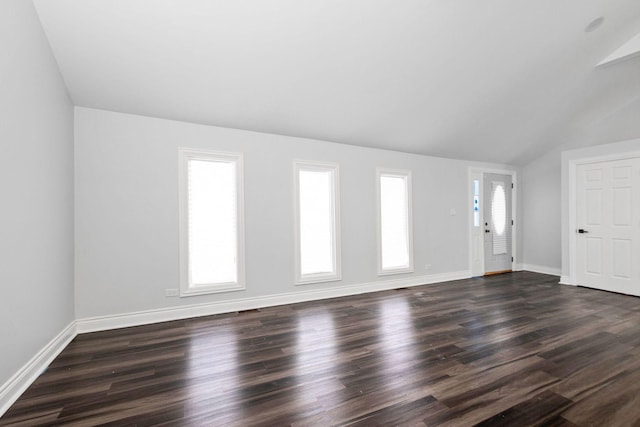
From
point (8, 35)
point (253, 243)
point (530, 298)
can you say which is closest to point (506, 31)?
point (530, 298)

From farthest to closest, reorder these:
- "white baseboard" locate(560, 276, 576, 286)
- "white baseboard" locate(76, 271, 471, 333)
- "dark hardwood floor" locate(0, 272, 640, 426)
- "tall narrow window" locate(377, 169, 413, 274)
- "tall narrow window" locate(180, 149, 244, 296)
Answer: "white baseboard" locate(560, 276, 576, 286) → "tall narrow window" locate(377, 169, 413, 274) → "tall narrow window" locate(180, 149, 244, 296) → "white baseboard" locate(76, 271, 471, 333) → "dark hardwood floor" locate(0, 272, 640, 426)

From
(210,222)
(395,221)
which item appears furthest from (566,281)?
(210,222)

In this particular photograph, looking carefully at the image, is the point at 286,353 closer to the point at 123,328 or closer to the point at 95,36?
the point at 123,328

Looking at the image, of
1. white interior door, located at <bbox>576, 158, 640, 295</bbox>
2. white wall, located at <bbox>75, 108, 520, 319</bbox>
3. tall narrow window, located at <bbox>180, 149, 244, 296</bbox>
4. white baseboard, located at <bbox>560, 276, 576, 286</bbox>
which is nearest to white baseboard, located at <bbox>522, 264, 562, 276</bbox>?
white baseboard, located at <bbox>560, 276, 576, 286</bbox>

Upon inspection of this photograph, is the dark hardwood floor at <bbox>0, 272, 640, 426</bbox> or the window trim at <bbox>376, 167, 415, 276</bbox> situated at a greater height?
the window trim at <bbox>376, 167, 415, 276</bbox>

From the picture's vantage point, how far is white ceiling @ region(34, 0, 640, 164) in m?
2.70

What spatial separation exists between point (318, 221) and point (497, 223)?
14.2 feet

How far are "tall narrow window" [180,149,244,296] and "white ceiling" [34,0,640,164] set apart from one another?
0.59 m

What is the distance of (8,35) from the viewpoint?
81.1 inches

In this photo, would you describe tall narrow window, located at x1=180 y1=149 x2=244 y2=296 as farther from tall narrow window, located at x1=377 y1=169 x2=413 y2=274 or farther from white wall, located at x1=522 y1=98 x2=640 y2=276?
white wall, located at x1=522 y1=98 x2=640 y2=276

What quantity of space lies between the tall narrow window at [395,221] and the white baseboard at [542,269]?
3429mm

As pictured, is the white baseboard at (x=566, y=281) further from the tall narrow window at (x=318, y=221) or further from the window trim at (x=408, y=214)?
the tall narrow window at (x=318, y=221)

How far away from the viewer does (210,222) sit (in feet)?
12.9

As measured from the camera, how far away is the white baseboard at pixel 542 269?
626 centimetres
